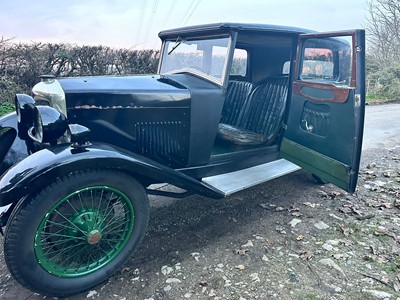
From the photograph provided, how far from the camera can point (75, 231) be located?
2373 millimetres

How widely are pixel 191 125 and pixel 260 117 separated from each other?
145 centimetres

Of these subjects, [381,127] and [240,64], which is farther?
[381,127]

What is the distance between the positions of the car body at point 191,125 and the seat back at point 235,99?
9.0 inches

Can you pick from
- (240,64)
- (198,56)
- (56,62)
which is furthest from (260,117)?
(56,62)

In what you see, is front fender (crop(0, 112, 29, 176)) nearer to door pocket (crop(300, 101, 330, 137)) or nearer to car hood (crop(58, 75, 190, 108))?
car hood (crop(58, 75, 190, 108))

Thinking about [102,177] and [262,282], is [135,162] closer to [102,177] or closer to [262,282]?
[102,177]

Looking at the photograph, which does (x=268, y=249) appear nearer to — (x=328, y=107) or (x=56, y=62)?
(x=328, y=107)

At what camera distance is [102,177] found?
2.33 metres

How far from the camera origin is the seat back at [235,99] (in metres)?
4.51

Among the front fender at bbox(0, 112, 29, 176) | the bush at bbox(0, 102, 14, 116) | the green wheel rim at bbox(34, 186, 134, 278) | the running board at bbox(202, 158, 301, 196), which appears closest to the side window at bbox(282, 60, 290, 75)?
the running board at bbox(202, 158, 301, 196)

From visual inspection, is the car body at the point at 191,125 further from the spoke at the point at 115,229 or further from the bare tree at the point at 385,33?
the bare tree at the point at 385,33

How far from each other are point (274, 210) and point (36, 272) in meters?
2.38

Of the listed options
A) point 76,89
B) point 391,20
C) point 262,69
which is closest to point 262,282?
point 76,89

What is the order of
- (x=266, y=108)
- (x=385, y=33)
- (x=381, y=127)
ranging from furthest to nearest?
(x=385, y=33) < (x=381, y=127) < (x=266, y=108)
